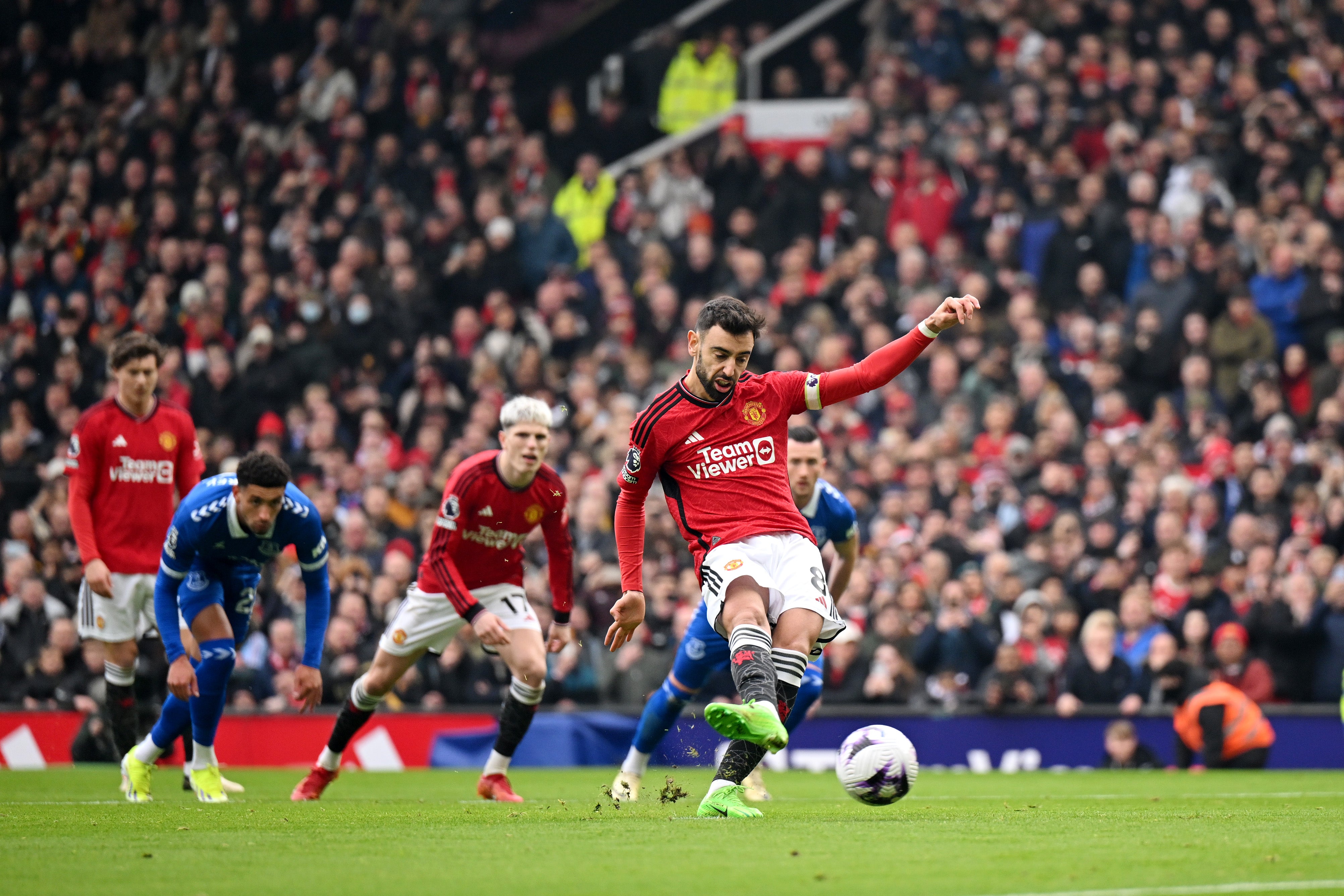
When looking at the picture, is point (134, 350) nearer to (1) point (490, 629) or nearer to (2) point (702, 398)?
(1) point (490, 629)

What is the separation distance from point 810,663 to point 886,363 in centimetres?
257

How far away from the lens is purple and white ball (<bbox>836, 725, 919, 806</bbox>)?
8.01 m

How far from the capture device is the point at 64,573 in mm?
18203

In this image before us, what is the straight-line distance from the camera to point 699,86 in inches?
976

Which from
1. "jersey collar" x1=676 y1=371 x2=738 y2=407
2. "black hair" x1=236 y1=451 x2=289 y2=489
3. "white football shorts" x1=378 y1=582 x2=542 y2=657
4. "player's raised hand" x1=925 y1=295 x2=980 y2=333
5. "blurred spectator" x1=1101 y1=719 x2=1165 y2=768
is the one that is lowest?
"blurred spectator" x1=1101 y1=719 x2=1165 y2=768

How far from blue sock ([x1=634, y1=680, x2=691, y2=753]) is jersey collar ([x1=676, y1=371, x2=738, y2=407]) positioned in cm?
279

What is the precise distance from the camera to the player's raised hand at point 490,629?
10.0m

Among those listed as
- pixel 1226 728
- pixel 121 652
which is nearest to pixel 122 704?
pixel 121 652

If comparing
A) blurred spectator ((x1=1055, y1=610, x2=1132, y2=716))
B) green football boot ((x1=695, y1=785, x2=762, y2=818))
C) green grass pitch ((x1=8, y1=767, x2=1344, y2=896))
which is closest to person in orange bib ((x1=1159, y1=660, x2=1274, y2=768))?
blurred spectator ((x1=1055, y1=610, x2=1132, y2=716))

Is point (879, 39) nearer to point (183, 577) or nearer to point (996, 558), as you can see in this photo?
point (996, 558)

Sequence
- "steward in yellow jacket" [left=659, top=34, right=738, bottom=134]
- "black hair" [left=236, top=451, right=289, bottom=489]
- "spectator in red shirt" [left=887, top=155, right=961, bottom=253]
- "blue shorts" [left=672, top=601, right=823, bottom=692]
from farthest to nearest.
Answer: "steward in yellow jacket" [left=659, top=34, right=738, bottom=134] < "spectator in red shirt" [left=887, top=155, right=961, bottom=253] < "blue shorts" [left=672, top=601, right=823, bottom=692] < "black hair" [left=236, top=451, right=289, bottom=489]

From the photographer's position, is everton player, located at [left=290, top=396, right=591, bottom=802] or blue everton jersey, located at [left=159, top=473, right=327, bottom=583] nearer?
blue everton jersey, located at [left=159, top=473, right=327, bottom=583]

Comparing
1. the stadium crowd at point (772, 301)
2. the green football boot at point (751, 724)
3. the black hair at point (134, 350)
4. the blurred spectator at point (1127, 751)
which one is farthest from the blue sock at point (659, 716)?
the blurred spectator at point (1127, 751)

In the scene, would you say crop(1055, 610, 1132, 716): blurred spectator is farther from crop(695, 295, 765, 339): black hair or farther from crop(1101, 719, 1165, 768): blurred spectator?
crop(695, 295, 765, 339): black hair
